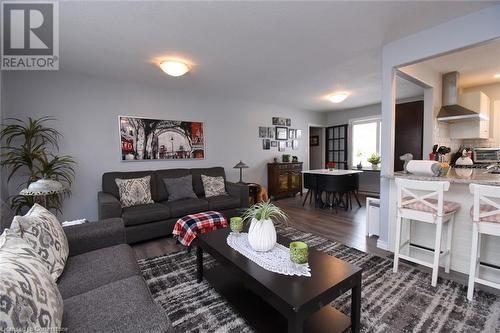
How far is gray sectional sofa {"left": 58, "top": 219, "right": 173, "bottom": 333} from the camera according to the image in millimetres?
1025

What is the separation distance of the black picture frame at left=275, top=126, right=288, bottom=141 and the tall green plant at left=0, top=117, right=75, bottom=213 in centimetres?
437

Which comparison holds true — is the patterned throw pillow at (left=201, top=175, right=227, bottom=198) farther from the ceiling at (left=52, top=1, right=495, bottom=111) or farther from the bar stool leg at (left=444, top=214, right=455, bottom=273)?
the bar stool leg at (left=444, top=214, right=455, bottom=273)

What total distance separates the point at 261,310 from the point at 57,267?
1.38 m

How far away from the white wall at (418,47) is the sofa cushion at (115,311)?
2.76 m

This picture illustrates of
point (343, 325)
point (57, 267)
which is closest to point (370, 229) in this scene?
point (343, 325)

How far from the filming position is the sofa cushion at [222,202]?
3.65 meters

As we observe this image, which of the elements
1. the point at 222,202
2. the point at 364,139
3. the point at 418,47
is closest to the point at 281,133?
the point at 364,139

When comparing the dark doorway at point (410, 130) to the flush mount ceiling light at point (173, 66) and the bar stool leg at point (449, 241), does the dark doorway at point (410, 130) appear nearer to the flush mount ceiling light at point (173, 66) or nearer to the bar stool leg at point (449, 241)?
the bar stool leg at point (449, 241)

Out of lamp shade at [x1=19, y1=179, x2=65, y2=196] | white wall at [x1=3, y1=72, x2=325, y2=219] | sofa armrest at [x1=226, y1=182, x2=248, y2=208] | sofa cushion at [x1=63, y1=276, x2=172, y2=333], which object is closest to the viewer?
sofa cushion at [x1=63, y1=276, x2=172, y2=333]

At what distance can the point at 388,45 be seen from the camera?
107 inches

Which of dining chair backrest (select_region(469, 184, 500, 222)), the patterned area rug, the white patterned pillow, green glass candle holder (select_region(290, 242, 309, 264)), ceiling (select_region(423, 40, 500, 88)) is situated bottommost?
the patterned area rug

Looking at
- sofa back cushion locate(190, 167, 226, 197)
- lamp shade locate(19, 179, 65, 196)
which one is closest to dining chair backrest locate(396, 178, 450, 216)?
sofa back cushion locate(190, 167, 226, 197)

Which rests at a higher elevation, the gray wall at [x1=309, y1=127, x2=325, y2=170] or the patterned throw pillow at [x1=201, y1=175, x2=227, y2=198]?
the gray wall at [x1=309, y1=127, x2=325, y2=170]

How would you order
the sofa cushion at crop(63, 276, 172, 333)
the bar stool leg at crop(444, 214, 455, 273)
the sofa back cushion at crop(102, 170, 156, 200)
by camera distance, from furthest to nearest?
1. the sofa back cushion at crop(102, 170, 156, 200)
2. the bar stool leg at crop(444, 214, 455, 273)
3. the sofa cushion at crop(63, 276, 172, 333)
